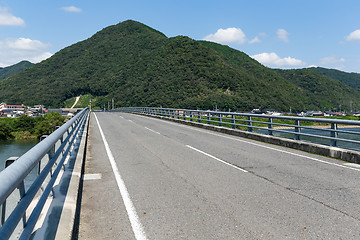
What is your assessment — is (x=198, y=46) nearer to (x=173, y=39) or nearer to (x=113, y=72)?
(x=173, y=39)

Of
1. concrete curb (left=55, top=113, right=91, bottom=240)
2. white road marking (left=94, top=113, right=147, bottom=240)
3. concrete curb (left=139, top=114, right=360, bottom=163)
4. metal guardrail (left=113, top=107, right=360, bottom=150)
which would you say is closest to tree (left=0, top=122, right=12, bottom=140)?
metal guardrail (left=113, top=107, right=360, bottom=150)

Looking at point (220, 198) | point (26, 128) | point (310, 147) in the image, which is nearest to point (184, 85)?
point (26, 128)

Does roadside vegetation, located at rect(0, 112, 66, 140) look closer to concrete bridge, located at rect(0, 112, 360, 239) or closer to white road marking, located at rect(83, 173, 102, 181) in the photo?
white road marking, located at rect(83, 173, 102, 181)

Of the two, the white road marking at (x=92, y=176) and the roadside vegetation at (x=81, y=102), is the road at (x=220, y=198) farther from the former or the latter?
the roadside vegetation at (x=81, y=102)

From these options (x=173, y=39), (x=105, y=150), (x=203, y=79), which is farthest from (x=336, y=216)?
(x=173, y=39)

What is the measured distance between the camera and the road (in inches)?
162

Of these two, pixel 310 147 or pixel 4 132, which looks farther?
pixel 4 132

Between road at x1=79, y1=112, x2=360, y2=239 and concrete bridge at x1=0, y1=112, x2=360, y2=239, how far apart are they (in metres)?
0.01

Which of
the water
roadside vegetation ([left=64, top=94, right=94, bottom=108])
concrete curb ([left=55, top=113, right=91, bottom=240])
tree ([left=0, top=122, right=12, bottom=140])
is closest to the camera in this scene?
concrete curb ([left=55, top=113, right=91, bottom=240])

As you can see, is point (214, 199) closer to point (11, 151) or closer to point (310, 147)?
point (310, 147)

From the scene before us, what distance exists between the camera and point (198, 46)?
176 m

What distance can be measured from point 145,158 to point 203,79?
142m

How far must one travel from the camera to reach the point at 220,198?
5504 millimetres

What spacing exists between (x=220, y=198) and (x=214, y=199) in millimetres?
126
